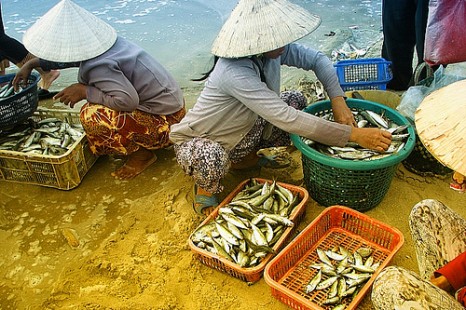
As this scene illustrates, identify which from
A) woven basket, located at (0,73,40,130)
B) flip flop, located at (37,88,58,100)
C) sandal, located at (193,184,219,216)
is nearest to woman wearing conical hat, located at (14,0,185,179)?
woven basket, located at (0,73,40,130)

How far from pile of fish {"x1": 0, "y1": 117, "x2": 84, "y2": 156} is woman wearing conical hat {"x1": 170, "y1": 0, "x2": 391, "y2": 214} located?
3.89ft

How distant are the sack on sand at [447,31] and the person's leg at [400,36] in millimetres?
1499

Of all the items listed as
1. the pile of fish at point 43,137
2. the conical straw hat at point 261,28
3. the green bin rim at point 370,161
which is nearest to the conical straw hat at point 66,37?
the pile of fish at point 43,137

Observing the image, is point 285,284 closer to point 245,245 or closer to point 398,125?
point 245,245

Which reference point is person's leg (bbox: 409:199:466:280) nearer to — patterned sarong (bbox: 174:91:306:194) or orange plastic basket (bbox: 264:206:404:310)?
orange plastic basket (bbox: 264:206:404:310)

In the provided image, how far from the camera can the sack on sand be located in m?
2.94

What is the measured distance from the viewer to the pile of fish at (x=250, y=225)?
2869mm

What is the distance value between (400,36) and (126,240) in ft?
11.5

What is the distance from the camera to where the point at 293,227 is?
309cm

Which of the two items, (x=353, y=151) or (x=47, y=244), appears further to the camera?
(x=47, y=244)

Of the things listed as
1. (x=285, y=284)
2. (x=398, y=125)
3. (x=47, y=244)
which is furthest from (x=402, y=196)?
(x=47, y=244)

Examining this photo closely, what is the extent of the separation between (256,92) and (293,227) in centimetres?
100

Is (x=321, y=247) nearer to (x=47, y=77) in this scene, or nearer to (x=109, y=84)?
(x=109, y=84)

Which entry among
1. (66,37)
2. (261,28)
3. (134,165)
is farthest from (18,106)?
(261,28)
